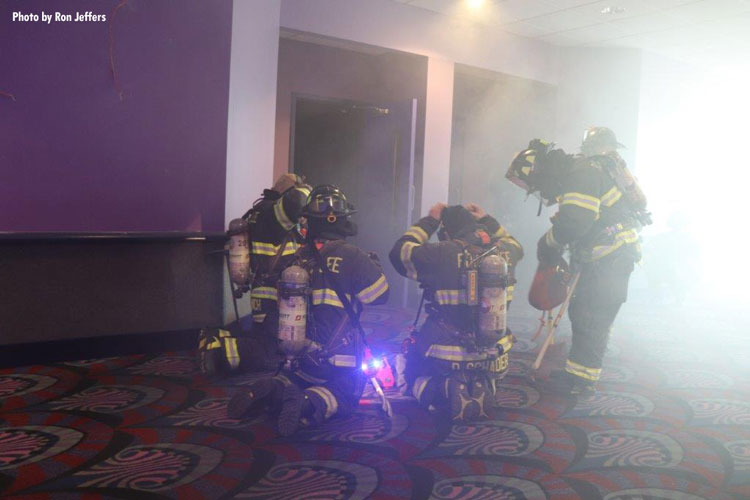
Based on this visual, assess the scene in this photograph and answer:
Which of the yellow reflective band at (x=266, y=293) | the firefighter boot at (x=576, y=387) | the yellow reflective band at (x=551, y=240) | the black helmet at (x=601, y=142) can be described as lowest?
the firefighter boot at (x=576, y=387)

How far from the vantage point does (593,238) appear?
405 centimetres

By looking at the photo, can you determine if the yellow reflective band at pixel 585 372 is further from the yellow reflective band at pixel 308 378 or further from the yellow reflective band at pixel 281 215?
the yellow reflective band at pixel 281 215

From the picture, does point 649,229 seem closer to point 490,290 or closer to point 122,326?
point 490,290

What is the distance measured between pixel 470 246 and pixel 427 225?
360 millimetres

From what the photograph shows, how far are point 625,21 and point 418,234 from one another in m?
4.98

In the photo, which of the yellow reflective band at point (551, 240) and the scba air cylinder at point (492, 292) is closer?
the scba air cylinder at point (492, 292)

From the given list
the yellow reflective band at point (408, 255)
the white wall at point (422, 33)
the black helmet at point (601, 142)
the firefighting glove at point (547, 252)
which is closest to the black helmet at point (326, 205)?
the yellow reflective band at point (408, 255)

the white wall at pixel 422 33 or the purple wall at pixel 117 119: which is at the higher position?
the white wall at pixel 422 33

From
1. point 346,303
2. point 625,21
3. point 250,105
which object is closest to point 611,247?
point 346,303

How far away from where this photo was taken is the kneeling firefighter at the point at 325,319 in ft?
10.4

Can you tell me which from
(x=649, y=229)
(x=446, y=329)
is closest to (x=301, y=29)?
(x=446, y=329)

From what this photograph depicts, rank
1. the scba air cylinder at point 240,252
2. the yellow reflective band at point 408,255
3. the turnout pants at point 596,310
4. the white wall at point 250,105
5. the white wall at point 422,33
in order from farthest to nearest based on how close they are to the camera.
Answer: the white wall at point 422,33, the white wall at point 250,105, the scba air cylinder at point 240,252, the turnout pants at point 596,310, the yellow reflective band at point 408,255

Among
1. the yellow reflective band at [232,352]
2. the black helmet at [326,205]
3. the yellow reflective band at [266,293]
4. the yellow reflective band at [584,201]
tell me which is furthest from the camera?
the yellow reflective band at [266,293]

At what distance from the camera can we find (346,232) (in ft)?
11.3
